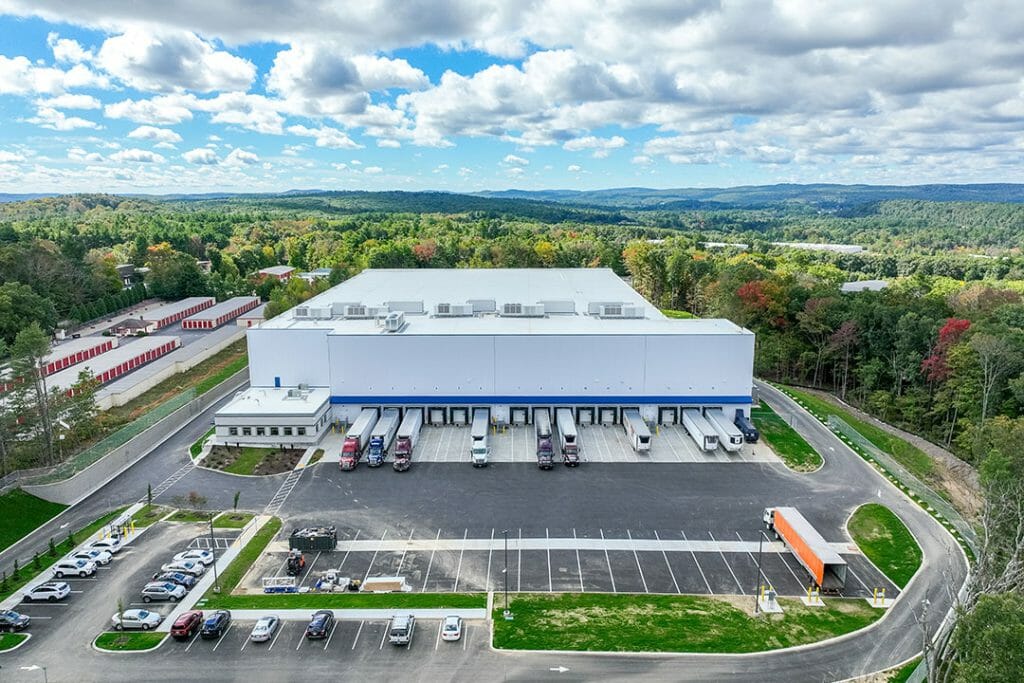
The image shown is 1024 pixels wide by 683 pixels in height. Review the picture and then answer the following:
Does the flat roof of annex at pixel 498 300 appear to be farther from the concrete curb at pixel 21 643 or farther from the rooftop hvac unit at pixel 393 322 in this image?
the concrete curb at pixel 21 643

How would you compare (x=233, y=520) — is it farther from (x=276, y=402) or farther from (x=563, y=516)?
(x=563, y=516)

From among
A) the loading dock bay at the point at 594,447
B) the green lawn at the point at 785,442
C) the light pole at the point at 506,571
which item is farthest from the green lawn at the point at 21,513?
the green lawn at the point at 785,442

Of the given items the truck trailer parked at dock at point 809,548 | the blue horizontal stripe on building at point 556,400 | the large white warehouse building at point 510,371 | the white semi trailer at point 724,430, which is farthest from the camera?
the blue horizontal stripe on building at point 556,400

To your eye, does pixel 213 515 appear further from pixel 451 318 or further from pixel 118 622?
pixel 451 318

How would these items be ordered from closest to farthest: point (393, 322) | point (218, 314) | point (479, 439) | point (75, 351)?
point (479, 439) < point (393, 322) < point (75, 351) < point (218, 314)

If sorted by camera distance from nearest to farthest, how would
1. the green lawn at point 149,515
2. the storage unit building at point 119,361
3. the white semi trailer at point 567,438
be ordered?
the green lawn at point 149,515 < the white semi trailer at point 567,438 < the storage unit building at point 119,361

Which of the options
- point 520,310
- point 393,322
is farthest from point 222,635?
point 520,310

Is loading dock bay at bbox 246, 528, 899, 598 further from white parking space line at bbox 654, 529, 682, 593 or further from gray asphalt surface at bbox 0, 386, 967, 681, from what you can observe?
gray asphalt surface at bbox 0, 386, 967, 681
